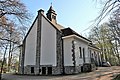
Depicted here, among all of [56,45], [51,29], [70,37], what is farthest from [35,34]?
[70,37]

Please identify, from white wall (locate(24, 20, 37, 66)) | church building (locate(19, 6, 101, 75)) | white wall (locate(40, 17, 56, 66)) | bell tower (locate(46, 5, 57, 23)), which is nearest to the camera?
church building (locate(19, 6, 101, 75))

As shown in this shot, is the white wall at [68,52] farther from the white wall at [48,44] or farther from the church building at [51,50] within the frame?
the white wall at [48,44]

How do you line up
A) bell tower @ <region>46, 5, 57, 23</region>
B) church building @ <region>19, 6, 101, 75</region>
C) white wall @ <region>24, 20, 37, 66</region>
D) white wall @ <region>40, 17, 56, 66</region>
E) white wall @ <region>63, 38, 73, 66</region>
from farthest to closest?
bell tower @ <region>46, 5, 57, 23</region>
white wall @ <region>24, 20, 37, 66</region>
white wall @ <region>40, 17, 56, 66</region>
church building @ <region>19, 6, 101, 75</region>
white wall @ <region>63, 38, 73, 66</region>

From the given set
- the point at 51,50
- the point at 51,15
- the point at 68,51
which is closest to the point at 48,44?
the point at 51,50

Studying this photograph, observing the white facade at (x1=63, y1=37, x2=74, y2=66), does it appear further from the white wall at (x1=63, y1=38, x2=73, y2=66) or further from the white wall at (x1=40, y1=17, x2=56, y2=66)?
the white wall at (x1=40, y1=17, x2=56, y2=66)

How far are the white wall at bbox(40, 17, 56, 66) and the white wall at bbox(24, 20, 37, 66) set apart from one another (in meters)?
1.93

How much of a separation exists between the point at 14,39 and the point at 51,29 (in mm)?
9801

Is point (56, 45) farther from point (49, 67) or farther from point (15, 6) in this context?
point (15, 6)

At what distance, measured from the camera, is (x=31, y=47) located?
87.7ft

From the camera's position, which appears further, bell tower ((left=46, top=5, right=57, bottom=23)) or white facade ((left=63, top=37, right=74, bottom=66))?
bell tower ((left=46, top=5, right=57, bottom=23))

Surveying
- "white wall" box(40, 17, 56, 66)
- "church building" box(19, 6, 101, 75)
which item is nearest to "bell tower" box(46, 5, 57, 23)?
"church building" box(19, 6, 101, 75)

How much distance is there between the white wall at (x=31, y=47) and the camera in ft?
85.2

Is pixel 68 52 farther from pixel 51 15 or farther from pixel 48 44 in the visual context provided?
pixel 51 15

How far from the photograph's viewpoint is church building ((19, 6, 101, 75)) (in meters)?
22.6
